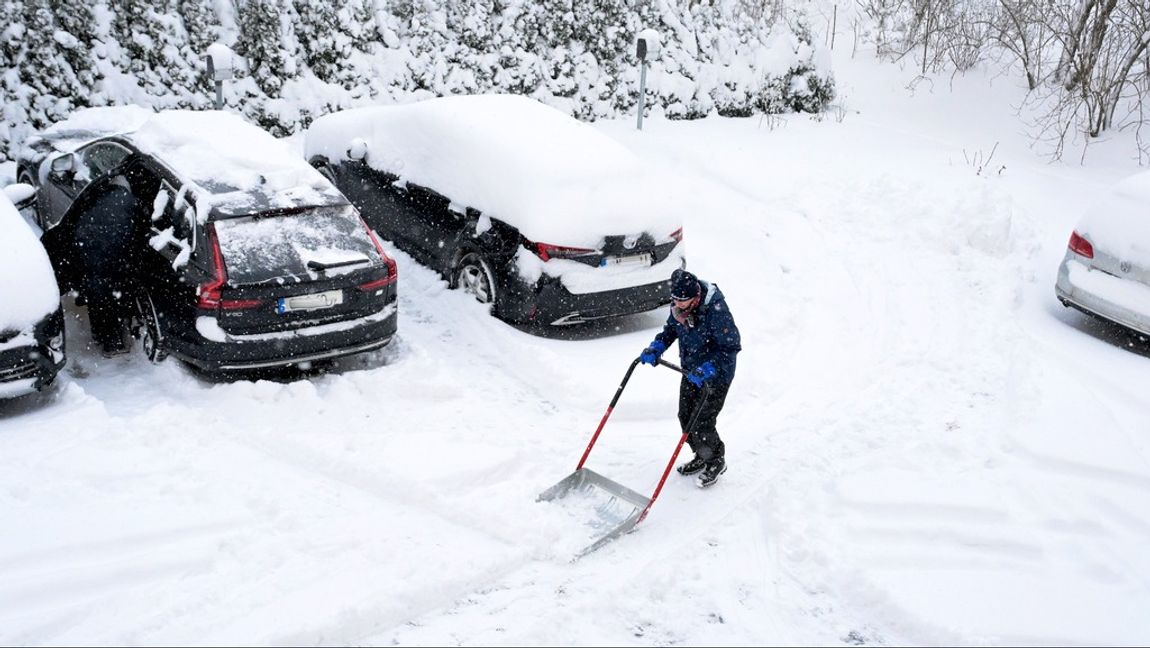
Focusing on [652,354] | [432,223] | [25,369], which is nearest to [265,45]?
[432,223]

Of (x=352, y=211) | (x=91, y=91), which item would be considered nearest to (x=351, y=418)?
(x=352, y=211)

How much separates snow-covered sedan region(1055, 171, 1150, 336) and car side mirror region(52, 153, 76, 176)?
917cm

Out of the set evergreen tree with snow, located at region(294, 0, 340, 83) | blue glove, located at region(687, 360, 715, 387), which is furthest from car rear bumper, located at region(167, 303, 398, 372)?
evergreen tree with snow, located at region(294, 0, 340, 83)

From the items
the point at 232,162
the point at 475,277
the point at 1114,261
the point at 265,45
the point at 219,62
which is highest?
the point at 219,62

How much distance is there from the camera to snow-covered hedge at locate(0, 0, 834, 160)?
10727 millimetres

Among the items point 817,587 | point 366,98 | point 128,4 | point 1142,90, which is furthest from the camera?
point 1142,90

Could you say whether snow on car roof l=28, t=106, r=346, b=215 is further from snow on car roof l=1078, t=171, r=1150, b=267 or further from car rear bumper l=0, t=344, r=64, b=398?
snow on car roof l=1078, t=171, r=1150, b=267

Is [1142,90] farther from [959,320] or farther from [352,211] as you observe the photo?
[352,211]

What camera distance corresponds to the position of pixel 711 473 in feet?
20.5

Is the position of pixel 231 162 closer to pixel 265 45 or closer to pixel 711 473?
pixel 711 473

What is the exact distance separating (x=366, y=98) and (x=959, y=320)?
8.18 meters

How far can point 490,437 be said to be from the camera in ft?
21.6

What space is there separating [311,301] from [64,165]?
3.11 metres

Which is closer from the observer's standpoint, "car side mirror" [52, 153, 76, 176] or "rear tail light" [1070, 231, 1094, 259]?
"car side mirror" [52, 153, 76, 176]
